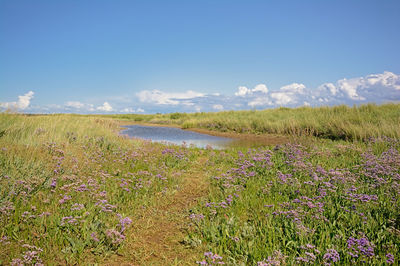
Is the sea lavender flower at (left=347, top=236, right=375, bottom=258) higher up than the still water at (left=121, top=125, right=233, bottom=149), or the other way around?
the still water at (left=121, top=125, right=233, bottom=149)

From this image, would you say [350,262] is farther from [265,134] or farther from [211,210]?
[265,134]

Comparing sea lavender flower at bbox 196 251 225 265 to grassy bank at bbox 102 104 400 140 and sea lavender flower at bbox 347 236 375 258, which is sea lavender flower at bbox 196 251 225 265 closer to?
sea lavender flower at bbox 347 236 375 258

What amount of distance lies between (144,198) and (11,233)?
2382 millimetres

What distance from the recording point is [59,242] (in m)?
3.70

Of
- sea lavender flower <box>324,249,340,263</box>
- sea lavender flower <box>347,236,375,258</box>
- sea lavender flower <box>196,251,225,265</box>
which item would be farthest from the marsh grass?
sea lavender flower <box>347,236,375,258</box>

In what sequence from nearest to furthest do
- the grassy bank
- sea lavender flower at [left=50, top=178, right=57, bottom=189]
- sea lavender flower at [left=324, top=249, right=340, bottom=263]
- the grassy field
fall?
sea lavender flower at [left=324, top=249, right=340, bottom=263] < the grassy field < sea lavender flower at [left=50, top=178, right=57, bottom=189] < the grassy bank

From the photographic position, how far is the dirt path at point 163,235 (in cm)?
367

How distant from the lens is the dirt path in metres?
3.67

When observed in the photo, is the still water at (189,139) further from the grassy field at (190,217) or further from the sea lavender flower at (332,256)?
the sea lavender flower at (332,256)

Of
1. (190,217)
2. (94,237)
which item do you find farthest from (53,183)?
(190,217)

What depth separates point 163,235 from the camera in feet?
14.3

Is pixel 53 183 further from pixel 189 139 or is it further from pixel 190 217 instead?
pixel 189 139

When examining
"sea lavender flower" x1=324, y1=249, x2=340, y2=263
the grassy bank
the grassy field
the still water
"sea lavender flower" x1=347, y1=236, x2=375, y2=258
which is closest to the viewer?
"sea lavender flower" x1=324, y1=249, x2=340, y2=263

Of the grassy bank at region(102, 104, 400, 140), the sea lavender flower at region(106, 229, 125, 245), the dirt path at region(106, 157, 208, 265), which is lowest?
the dirt path at region(106, 157, 208, 265)
